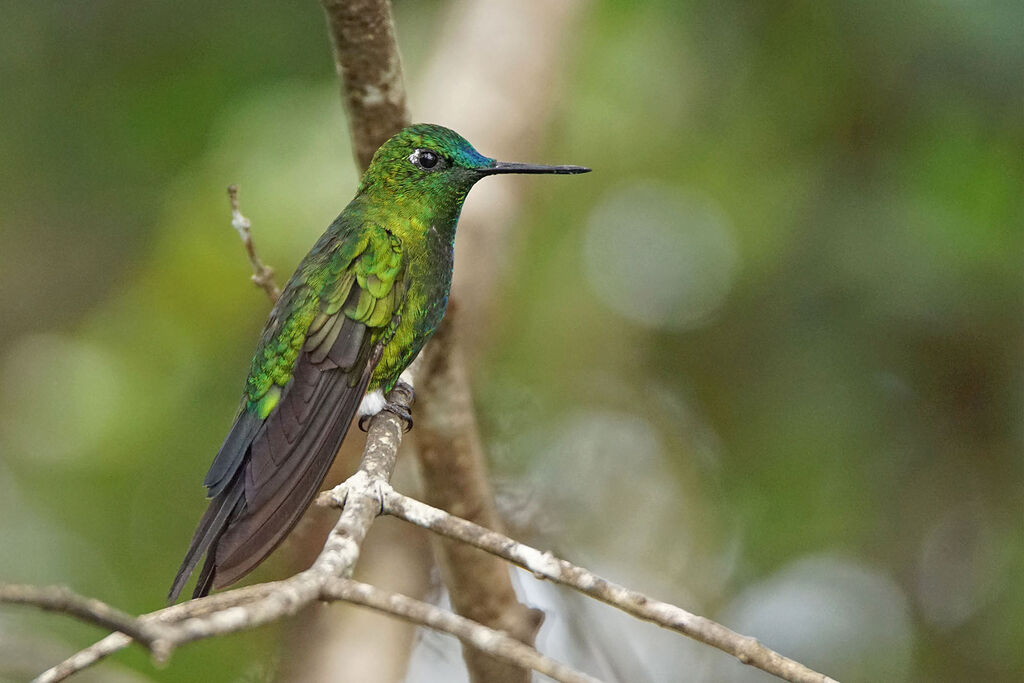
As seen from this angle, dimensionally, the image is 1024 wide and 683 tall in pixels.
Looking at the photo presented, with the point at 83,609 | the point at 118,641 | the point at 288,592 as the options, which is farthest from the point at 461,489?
the point at 83,609

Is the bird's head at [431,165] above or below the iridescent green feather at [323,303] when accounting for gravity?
above

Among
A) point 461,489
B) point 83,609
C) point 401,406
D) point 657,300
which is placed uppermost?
point 657,300

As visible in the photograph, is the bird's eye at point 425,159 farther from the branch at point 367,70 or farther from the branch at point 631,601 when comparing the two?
the branch at point 631,601

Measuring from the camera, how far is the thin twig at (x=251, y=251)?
3.20m

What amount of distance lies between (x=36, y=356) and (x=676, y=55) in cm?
341

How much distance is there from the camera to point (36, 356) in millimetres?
5418

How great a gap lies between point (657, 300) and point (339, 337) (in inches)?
123

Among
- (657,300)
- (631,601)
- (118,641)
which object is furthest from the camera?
(657,300)

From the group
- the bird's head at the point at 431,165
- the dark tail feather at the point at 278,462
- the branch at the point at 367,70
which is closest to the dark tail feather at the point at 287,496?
the dark tail feather at the point at 278,462

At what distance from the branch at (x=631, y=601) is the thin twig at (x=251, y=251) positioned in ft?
4.49

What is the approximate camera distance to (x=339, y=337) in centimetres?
323

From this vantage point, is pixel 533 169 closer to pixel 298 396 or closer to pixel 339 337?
pixel 339 337

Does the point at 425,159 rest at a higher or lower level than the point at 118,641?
higher

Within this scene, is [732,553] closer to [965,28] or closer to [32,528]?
[965,28]
